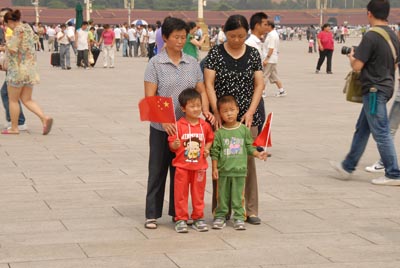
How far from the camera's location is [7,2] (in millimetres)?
114688

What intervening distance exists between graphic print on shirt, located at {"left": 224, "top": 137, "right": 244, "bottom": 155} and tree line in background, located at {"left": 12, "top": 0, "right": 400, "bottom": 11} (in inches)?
4505

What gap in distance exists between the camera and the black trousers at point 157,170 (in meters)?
6.59

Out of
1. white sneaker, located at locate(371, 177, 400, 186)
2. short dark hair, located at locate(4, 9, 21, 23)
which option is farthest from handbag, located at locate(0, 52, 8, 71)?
white sneaker, located at locate(371, 177, 400, 186)

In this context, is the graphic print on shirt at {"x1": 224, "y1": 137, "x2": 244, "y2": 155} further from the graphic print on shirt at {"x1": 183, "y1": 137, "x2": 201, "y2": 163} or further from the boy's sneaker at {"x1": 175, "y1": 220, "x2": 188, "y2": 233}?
the boy's sneaker at {"x1": 175, "y1": 220, "x2": 188, "y2": 233}

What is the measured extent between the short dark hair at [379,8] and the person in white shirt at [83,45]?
18.5m

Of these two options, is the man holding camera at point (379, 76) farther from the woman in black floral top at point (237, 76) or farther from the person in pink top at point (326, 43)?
the person in pink top at point (326, 43)

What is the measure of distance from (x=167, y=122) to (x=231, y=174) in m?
0.55

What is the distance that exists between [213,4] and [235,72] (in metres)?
136

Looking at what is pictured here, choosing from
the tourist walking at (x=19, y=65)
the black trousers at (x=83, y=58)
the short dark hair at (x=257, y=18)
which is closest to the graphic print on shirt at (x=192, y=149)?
the short dark hair at (x=257, y=18)

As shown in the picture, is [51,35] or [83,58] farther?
[51,35]

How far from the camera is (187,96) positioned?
250 inches

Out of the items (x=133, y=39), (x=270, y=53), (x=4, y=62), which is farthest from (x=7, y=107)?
(x=133, y=39)

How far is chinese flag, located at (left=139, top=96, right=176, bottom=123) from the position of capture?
20.8 feet

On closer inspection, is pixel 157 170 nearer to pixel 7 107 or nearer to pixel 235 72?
pixel 235 72
